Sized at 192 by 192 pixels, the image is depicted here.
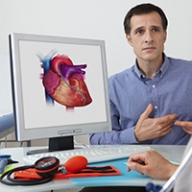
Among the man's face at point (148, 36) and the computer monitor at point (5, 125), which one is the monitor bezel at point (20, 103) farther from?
the computer monitor at point (5, 125)

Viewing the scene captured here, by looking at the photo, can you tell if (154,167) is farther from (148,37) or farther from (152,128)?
(148,37)

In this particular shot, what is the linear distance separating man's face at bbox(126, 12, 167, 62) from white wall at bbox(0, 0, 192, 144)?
1.53ft

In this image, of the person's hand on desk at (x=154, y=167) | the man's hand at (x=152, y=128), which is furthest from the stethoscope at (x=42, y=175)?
the man's hand at (x=152, y=128)

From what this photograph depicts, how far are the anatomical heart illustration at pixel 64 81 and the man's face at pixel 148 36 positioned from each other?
498 millimetres

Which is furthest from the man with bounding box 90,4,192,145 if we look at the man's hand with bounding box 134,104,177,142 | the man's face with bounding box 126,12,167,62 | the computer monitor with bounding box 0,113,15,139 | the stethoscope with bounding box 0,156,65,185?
the stethoscope with bounding box 0,156,65,185

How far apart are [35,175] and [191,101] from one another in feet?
3.28

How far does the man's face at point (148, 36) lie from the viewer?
1.65 metres

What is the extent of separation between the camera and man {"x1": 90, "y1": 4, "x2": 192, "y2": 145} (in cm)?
161

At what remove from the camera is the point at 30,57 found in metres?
1.15

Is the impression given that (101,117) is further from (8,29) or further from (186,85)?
(8,29)

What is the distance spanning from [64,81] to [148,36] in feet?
2.07

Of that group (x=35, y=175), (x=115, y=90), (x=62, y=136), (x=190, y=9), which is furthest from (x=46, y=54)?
(x=190, y=9)

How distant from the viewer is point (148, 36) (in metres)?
1.65

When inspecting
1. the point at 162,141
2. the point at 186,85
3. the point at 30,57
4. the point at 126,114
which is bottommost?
the point at 162,141
